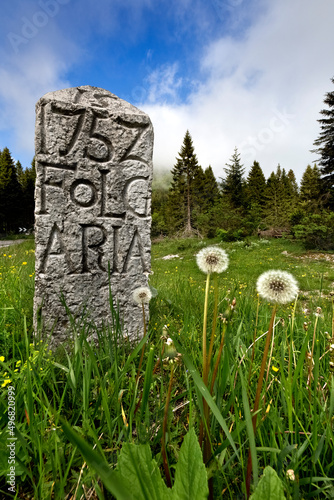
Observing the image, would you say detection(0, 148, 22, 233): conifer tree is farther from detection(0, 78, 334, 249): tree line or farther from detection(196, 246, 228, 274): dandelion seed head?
detection(196, 246, 228, 274): dandelion seed head

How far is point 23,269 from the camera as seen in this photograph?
160 inches

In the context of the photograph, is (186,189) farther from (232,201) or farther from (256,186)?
(256,186)

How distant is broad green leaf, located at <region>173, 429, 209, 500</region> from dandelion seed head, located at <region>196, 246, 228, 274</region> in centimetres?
55

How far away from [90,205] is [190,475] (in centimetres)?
216

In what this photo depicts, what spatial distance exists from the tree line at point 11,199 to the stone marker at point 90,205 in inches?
1164

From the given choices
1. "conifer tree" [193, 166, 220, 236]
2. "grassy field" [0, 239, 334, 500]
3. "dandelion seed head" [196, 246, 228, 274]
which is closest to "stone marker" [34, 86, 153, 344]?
"grassy field" [0, 239, 334, 500]

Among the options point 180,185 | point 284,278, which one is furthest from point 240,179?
point 284,278

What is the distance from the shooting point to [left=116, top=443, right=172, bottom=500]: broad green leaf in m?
0.73

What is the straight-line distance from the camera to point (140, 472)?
0.74 meters

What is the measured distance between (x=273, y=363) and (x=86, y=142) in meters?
2.45

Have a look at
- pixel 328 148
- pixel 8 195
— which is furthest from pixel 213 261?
pixel 8 195

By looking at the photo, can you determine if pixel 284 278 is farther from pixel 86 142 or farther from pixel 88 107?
pixel 88 107

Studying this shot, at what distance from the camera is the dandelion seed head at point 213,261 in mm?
995

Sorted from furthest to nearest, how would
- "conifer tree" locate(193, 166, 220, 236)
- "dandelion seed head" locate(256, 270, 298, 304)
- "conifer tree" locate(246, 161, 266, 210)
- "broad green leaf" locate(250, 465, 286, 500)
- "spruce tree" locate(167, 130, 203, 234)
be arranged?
"conifer tree" locate(246, 161, 266, 210), "spruce tree" locate(167, 130, 203, 234), "conifer tree" locate(193, 166, 220, 236), "dandelion seed head" locate(256, 270, 298, 304), "broad green leaf" locate(250, 465, 286, 500)
